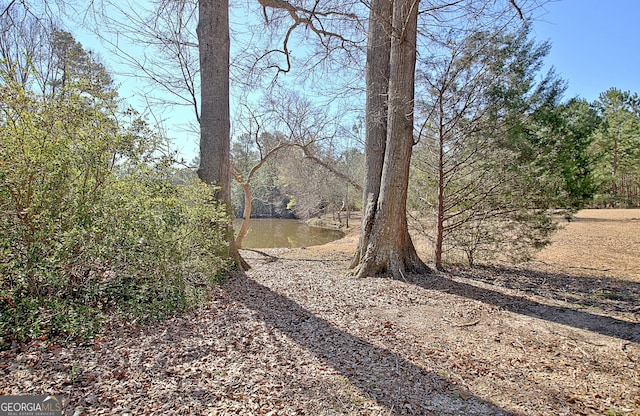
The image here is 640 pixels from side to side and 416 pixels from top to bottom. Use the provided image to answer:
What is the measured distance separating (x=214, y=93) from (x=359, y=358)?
13.5 ft

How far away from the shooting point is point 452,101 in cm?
452

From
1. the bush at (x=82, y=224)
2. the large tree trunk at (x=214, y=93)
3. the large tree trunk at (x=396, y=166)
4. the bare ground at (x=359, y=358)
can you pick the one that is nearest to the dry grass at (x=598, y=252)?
the bare ground at (x=359, y=358)

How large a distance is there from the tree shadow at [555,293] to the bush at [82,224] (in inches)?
132

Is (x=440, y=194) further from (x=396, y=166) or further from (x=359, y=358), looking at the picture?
(x=359, y=358)

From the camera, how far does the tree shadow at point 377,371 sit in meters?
1.85

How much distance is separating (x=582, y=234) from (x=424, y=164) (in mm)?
7839

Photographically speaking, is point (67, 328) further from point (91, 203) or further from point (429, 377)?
point (429, 377)

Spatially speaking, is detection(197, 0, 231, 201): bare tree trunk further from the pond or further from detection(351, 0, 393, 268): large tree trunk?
the pond

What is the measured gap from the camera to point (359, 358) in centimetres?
237

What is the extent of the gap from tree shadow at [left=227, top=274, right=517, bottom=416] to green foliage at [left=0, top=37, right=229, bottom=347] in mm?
1074

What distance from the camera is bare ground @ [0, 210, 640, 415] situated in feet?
6.03

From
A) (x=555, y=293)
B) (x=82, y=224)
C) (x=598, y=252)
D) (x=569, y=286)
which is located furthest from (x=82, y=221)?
(x=598, y=252)

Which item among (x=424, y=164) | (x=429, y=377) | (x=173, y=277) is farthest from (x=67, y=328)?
(x=424, y=164)

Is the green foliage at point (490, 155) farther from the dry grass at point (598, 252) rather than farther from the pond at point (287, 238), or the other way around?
the pond at point (287, 238)
